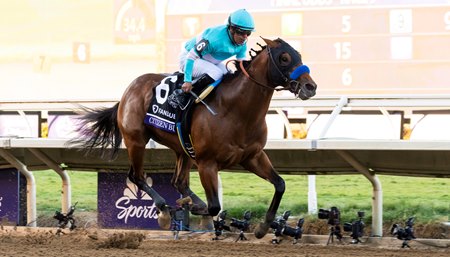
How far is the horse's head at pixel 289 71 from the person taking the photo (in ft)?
19.0

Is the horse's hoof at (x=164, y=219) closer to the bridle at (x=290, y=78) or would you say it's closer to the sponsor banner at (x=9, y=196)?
the bridle at (x=290, y=78)

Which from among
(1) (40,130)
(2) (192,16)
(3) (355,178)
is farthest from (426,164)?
(2) (192,16)

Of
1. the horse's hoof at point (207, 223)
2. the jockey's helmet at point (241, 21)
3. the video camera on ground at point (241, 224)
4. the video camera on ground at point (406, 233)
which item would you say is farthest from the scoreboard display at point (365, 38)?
the jockey's helmet at point (241, 21)

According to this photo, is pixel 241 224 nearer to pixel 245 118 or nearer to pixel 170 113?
pixel 170 113

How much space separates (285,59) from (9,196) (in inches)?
137

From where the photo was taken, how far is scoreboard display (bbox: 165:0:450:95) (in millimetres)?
11742

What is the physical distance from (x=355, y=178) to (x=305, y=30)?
1.96m

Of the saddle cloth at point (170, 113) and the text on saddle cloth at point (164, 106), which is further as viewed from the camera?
the text on saddle cloth at point (164, 106)

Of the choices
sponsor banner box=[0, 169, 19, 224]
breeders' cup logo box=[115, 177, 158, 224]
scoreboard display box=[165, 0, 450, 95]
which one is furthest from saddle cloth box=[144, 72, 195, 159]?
scoreboard display box=[165, 0, 450, 95]

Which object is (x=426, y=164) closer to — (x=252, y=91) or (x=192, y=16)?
(x=252, y=91)

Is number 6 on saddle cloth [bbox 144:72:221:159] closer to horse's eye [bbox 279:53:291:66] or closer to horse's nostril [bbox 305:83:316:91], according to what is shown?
horse's eye [bbox 279:53:291:66]

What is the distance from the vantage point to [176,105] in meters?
6.46

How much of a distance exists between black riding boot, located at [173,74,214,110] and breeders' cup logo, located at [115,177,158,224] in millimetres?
1827

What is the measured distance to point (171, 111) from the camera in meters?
6.57
